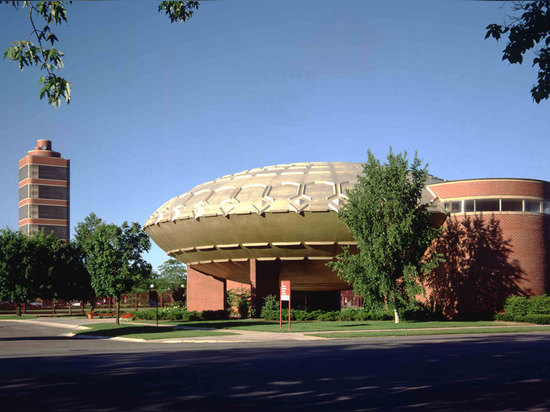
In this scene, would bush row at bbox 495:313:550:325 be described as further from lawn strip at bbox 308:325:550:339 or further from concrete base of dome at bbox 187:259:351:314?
concrete base of dome at bbox 187:259:351:314

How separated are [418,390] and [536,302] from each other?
3109 cm

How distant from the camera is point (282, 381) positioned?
518 inches

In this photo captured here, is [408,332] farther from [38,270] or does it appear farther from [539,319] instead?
[38,270]

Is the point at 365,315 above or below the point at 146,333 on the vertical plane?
below

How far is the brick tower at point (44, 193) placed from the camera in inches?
6161

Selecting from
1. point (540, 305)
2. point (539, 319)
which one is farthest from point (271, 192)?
point (539, 319)

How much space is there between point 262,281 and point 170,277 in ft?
256

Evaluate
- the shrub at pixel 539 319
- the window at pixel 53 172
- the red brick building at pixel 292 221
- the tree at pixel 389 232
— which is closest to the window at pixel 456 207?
the red brick building at pixel 292 221

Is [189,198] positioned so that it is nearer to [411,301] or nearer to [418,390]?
[411,301]

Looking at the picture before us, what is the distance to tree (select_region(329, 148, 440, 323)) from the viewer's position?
125 ft

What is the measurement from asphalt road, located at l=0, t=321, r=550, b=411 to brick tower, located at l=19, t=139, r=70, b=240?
146530 millimetres

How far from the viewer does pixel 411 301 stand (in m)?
39.6

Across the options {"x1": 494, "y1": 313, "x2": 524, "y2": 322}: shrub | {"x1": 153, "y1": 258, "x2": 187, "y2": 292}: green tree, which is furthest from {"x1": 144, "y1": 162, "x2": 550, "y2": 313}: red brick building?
{"x1": 153, "y1": 258, "x2": 187, "y2": 292}: green tree

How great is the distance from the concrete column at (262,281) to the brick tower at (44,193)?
117852mm
